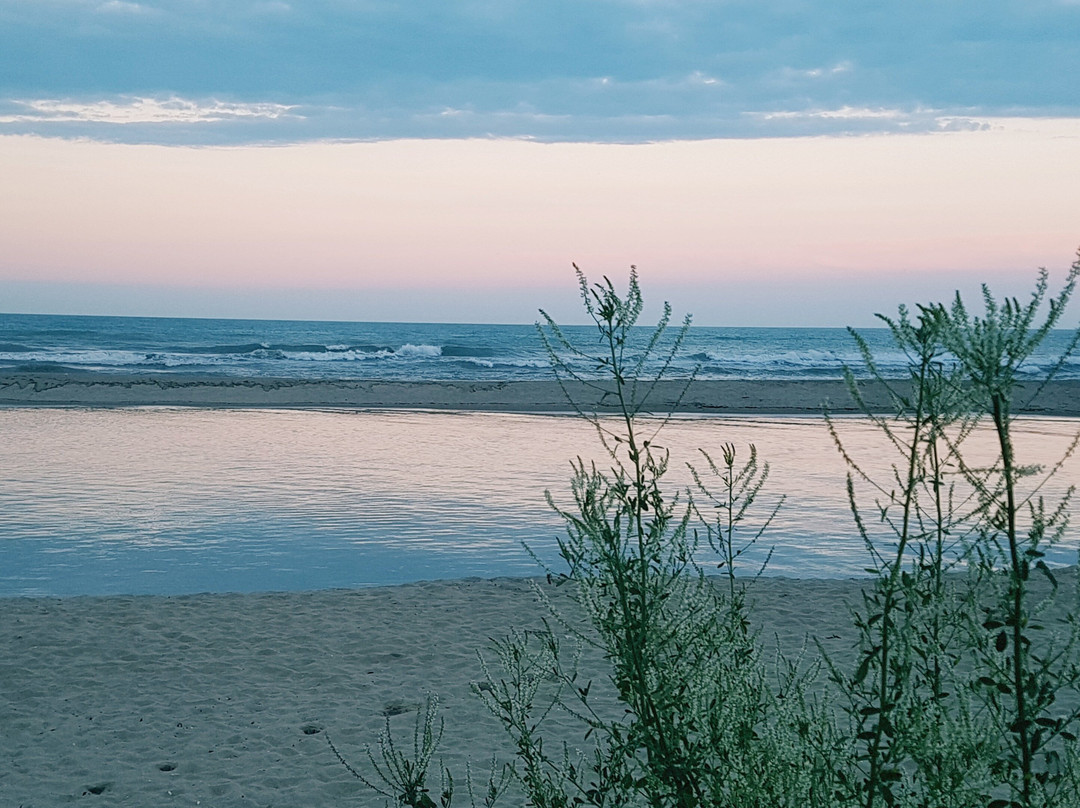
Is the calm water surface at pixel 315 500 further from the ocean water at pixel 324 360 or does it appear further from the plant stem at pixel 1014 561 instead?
the ocean water at pixel 324 360

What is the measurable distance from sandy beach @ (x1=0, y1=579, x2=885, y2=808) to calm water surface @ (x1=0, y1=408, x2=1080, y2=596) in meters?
0.92

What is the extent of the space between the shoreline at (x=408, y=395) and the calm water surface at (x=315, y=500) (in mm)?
5752

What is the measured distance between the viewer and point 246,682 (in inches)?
283

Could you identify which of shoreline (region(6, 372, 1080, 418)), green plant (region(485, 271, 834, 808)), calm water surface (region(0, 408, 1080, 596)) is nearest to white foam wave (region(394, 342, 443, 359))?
shoreline (region(6, 372, 1080, 418))

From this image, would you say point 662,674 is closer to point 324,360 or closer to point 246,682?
point 246,682

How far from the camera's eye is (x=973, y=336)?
6.06ft

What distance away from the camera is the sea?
10141mm

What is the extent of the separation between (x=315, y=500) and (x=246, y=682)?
21.3 feet

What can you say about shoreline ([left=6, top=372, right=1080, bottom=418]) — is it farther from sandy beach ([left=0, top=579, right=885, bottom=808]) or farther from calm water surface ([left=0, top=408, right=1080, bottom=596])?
sandy beach ([left=0, top=579, right=885, bottom=808])

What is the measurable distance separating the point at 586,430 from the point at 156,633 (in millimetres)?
15781

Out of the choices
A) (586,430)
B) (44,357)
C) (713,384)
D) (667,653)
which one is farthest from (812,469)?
(44,357)

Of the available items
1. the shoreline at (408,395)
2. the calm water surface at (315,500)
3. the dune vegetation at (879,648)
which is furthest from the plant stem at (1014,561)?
the shoreline at (408,395)

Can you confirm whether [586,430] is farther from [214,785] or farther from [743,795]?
[743,795]

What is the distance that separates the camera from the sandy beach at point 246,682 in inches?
225
